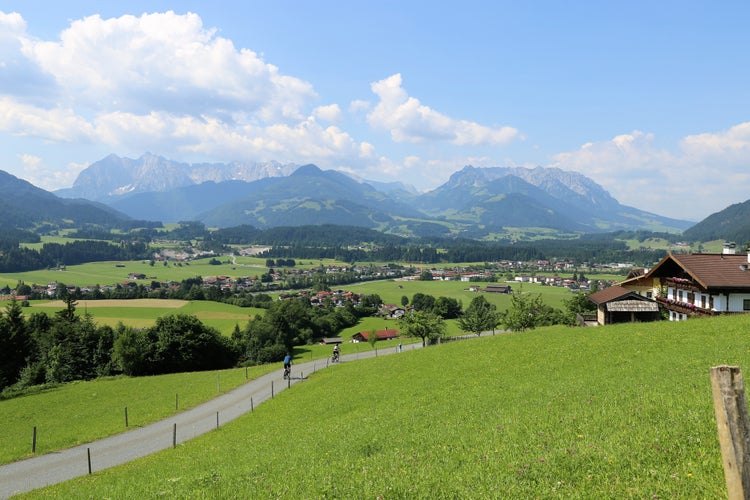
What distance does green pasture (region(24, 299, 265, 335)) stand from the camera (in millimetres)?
119875

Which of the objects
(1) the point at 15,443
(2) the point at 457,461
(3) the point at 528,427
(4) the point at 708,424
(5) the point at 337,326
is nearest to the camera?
(4) the point at 708,424

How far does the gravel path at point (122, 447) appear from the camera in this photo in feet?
72.1

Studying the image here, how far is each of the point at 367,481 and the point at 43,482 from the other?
774 inches

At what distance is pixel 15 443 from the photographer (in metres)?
28.6

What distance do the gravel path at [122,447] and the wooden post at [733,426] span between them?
25.1 m

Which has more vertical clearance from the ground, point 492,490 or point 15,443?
point 492,490

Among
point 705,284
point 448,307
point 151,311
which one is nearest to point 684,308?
point 705,284

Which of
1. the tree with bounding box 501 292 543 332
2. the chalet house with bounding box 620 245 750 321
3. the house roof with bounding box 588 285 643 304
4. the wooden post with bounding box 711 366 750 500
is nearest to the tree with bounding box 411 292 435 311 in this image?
the tree with bounding box 501 292 543 332

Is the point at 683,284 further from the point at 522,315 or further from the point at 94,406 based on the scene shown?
the point at 94,406

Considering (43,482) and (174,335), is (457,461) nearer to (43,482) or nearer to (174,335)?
(43,482)

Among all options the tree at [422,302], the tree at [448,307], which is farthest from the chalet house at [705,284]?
the tree at [422,302]

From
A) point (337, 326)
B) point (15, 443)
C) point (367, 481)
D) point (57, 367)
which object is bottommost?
point (337, 326)

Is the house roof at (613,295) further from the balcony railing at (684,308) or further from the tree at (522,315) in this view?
the tree at (522,315)

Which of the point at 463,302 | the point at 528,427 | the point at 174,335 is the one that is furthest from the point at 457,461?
the point at 463,302
